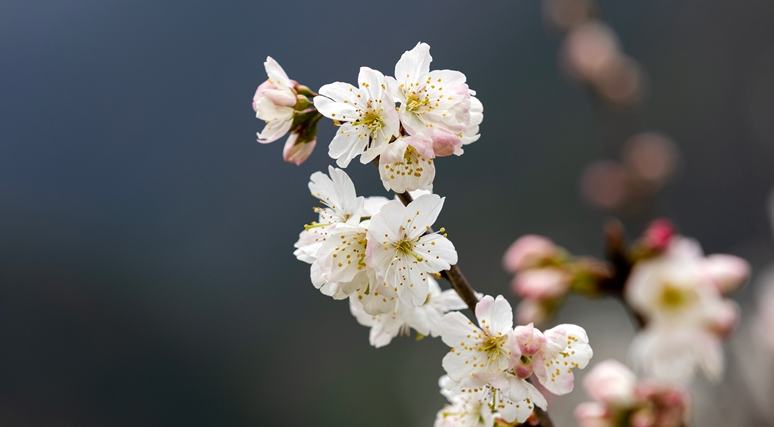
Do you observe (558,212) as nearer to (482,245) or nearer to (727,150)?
(482,245)

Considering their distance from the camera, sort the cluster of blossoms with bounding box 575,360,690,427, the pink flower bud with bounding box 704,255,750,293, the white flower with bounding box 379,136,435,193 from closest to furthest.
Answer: the white flower with bounding box 379,136,435,193 → the cluster of blossoms with bounding box 575,360,690,427 → the pink flower bud with bounding box 704,255,750,293

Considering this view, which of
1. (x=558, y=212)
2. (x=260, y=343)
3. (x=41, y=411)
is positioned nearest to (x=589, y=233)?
(x=558, y=212)

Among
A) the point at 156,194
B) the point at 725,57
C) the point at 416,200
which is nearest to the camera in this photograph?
the point at 416,200

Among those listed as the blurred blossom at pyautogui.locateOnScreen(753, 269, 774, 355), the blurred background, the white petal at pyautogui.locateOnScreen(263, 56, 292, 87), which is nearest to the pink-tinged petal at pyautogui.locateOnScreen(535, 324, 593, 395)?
the white petal at pyautogui.locateOnScreen(263, 56, 292, 87)

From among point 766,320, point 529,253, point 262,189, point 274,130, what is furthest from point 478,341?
point 262,189

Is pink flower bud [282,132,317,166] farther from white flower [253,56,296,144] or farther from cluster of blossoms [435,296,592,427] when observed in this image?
cluster of blossoms [435,296,592,427]

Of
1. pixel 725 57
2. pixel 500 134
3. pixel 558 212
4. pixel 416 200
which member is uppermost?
pixel 725 57

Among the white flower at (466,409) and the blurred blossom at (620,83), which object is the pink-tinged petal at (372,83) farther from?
the blurred blossom at (620,83)
